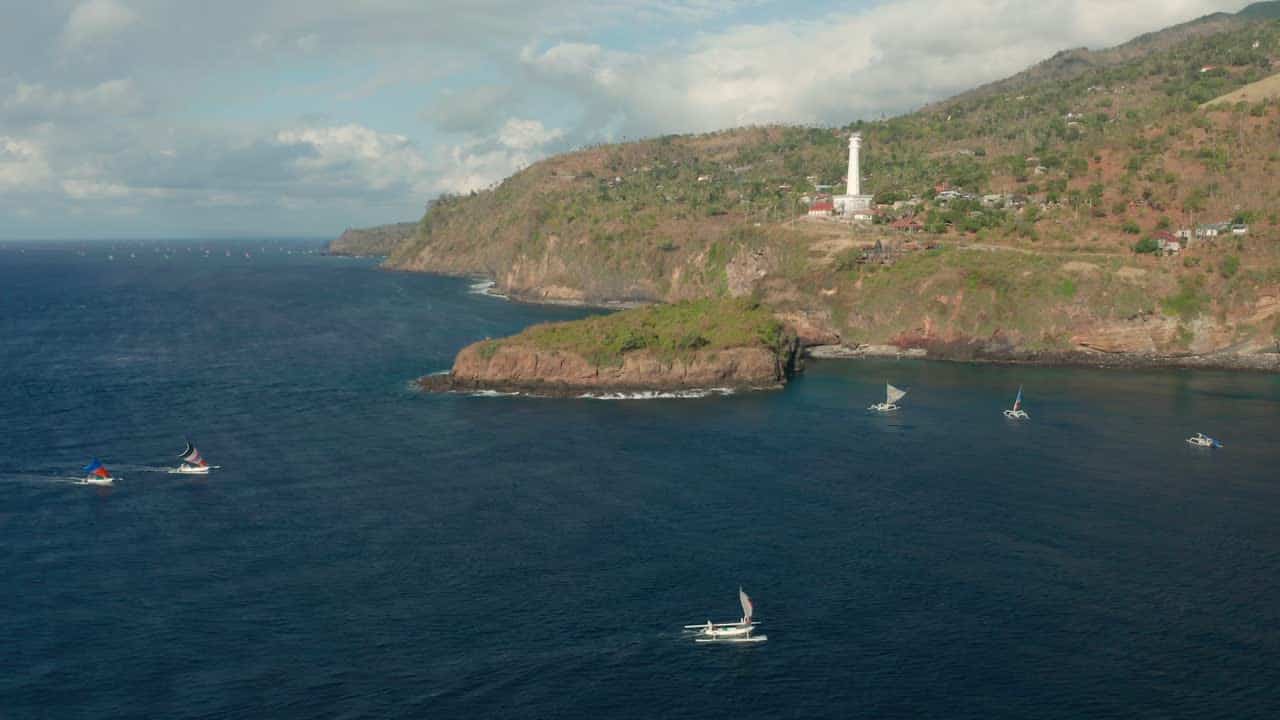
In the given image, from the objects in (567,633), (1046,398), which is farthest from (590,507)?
(1046,398)

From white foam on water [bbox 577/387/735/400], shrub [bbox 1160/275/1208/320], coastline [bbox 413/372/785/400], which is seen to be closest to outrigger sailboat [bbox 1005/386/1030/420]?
coastline [bbox 413/372/785/400]

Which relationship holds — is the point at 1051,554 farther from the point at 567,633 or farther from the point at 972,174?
the point at 972,174

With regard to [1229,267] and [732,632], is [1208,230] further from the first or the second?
[732,632]

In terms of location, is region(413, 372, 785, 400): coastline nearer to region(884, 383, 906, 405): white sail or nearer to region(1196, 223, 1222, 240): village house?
region(884, 383, 906, 405): white sail

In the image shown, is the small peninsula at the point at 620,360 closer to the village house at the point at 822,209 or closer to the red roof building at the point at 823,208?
the village house at the point at 822,209

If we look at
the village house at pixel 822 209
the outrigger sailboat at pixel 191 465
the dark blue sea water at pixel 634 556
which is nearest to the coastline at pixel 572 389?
the dark blue sea water at pixel 634 556
